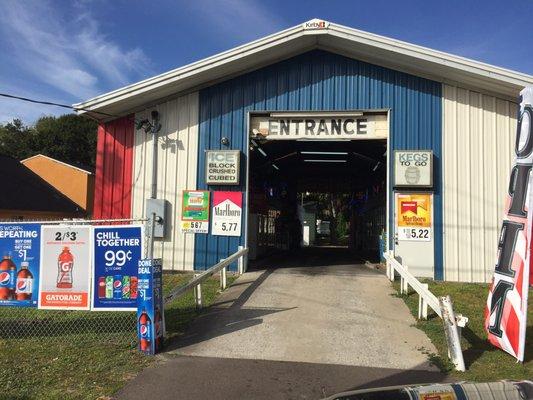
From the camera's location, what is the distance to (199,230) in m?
14.0

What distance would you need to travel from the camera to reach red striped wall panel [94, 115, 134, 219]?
48.5 feet

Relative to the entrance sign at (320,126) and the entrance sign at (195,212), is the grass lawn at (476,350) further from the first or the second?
the entrance sign at (195,212)

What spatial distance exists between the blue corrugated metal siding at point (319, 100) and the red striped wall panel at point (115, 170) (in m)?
2.28

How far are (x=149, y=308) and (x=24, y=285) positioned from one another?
7.87 ft

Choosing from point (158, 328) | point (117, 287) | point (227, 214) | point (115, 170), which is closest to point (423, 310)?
point (158, 328)

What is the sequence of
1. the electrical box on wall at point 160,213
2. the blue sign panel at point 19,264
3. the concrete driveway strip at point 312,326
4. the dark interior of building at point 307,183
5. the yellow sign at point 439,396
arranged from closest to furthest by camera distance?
the yellow sign at point 439,396 < the concrete driveway strip at point 312,326 < the blue sign panel at point 19,264 < the electrical box on wall at point 160,213 < the dark interior of building at point 307,183

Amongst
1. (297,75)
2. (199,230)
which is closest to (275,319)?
(199,230)

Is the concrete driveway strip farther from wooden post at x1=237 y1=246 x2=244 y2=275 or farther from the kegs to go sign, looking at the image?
the kegs to go sign

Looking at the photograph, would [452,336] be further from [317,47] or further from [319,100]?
[317,47]

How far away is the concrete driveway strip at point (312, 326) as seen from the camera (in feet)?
24.3

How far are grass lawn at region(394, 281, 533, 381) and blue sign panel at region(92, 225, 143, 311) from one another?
4643mm

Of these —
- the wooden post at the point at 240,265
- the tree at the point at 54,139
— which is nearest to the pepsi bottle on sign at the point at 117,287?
the wooden post at the point at 240,265

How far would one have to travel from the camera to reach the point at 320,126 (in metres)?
14.1

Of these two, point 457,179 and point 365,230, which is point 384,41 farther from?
point 365,230
